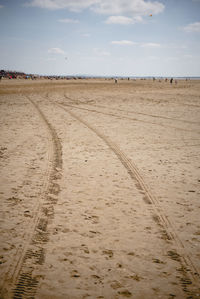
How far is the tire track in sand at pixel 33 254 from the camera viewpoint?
7.25 ft

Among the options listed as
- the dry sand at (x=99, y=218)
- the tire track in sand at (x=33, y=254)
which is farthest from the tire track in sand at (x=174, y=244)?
the tire track in sand at (x=33, y=254)

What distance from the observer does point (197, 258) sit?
268cm

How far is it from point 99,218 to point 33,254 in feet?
3.89

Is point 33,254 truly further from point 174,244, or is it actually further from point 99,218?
point 174,244

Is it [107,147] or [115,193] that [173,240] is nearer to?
[115,193]

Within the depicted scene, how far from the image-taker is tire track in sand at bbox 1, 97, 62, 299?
2209 millimetres

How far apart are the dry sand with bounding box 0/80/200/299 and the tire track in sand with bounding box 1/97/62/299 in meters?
0.01

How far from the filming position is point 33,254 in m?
2.65

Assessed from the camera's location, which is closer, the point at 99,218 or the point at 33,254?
the point at 33,254

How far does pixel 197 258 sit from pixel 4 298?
237cm

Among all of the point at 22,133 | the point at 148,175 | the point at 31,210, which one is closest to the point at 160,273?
the point at 31,210

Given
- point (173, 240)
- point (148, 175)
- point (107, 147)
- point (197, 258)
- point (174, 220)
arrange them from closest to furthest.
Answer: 1. point (197, 258)
2. point (173, 240)
3. point (174, 220)
4. point (148, 175)
5. point (107, 147)

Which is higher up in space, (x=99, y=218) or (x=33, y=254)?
(x=99, y=218)

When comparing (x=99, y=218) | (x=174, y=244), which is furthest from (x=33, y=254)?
(x=174, y=244)
